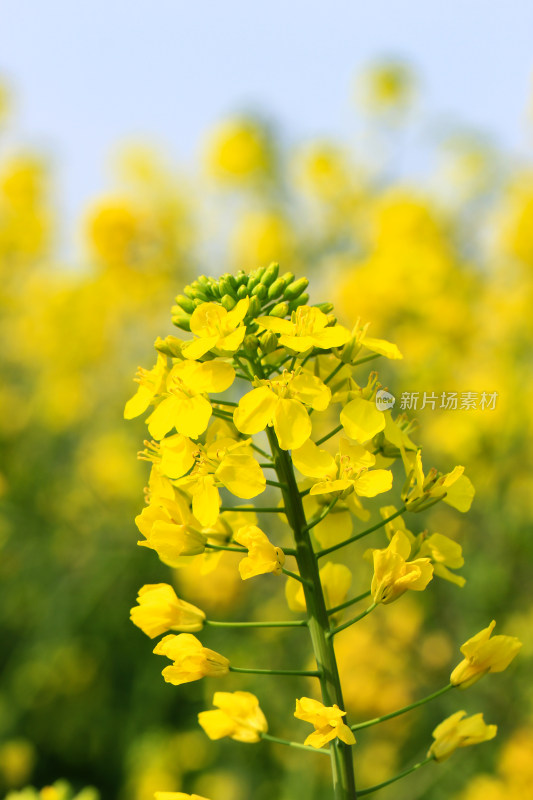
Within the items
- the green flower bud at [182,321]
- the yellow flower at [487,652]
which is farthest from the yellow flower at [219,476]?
the yellow flower at [487,652]

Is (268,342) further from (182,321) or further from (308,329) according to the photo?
(182,321)

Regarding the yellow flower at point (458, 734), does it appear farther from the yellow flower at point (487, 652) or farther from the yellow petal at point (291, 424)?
the yellow petal at point (291, 424)

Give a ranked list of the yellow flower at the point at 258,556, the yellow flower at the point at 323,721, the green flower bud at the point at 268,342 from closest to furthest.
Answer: the yellow flower at the point at 323,721 → the yellow flower at the point at 258,556 → the green flower bud at the point at 268,342

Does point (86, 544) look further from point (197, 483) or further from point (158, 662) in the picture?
point (197, 483)

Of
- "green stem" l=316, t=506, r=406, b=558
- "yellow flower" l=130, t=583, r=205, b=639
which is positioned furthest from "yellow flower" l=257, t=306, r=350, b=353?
"yellow flower" l=130, t=583, r=205, b=639

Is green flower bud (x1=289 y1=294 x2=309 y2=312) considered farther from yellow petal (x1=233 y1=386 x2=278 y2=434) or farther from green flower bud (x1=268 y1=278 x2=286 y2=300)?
yellow petal (x1=233 y1=386 x2=278 y2=434)

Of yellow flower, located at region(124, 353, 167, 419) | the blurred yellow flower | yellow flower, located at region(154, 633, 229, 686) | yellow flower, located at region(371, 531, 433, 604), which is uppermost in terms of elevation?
the blurred yellow flower
